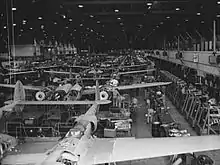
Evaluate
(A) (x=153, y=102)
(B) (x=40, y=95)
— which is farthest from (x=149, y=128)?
(B) (x=40, y=95)

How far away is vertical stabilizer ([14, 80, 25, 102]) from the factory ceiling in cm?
96

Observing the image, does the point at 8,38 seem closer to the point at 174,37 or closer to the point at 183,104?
the point at 174,37

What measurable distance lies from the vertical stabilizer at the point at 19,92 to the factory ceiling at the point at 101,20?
959 millimetres

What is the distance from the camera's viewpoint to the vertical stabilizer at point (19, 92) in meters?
6.85

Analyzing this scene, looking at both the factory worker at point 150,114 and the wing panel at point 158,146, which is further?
the factory worker at point 150,114

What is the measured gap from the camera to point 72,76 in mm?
11359

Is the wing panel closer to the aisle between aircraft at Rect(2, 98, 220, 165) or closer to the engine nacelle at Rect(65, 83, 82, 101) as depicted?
the aisle between aircraft at Rect(2, 98, 220, 165)

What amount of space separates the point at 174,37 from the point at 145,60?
526 cm

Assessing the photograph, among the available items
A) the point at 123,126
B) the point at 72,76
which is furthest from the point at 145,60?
the point at 123,126

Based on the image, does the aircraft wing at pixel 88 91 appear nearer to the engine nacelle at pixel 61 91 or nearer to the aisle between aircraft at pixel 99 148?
the engine nacelle at pixel 61 91

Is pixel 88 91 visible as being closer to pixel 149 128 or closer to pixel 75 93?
pixel 75 93

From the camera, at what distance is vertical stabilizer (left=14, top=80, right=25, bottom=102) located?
6.85 metres

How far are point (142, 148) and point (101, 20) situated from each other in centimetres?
326

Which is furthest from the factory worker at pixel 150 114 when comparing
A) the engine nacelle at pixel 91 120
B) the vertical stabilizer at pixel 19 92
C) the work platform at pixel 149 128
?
the vertical stabilizer at pixel 19 92
